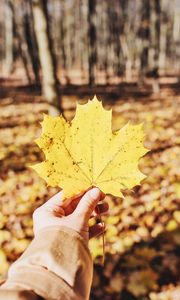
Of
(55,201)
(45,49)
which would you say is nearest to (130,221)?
(55,201)

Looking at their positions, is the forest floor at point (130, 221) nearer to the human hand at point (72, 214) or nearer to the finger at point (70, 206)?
the finger at point (70, 206)

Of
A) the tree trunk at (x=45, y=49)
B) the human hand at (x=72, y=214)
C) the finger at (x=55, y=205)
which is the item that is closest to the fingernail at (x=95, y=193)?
the human hand at (x=72, y=214)

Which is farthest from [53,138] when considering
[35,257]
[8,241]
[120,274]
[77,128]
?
[8,241]

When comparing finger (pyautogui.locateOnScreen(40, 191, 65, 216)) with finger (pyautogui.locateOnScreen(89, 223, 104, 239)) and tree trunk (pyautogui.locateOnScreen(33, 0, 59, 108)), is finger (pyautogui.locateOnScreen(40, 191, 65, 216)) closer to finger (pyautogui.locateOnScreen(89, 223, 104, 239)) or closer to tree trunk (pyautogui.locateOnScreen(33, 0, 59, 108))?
finger (pyautogui.locateOnScreen(89, 223, 104, 239))

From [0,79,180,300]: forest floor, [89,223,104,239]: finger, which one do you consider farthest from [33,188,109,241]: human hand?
[0,79,180,300]: forest floor

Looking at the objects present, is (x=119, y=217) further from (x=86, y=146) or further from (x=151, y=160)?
(x=86, y=146)

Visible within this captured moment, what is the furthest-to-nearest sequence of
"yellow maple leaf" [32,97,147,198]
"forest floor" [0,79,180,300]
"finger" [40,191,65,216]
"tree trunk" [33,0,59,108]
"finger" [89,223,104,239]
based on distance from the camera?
"tree trunk" [33,0,59,108] → "forest floor" [0,79,180,300] → "finger" [89,223,104,239] → "finger" [40,191,65,216] → "yellow maple leaf" [32,97,147,198]
